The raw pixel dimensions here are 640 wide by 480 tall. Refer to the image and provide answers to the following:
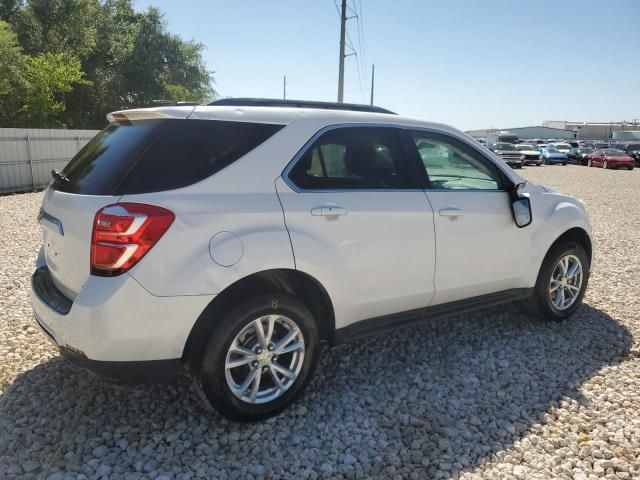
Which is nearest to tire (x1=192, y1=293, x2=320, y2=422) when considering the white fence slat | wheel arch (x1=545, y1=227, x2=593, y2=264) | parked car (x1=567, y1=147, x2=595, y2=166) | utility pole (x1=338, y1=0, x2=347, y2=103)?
wheel arch (x1=545, y1=227, x2=593, y2=264)

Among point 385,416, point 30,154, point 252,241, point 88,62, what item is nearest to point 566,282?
point 385,416

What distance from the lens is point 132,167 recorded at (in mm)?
2543

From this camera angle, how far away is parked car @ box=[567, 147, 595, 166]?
36656 millimetres

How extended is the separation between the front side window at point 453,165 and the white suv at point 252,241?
13mm

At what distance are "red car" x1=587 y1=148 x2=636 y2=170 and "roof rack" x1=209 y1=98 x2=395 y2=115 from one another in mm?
33921

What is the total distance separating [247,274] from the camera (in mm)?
2623

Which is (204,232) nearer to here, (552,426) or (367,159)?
(367,159)

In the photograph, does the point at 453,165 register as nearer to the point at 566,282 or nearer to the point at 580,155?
the point at 566,282

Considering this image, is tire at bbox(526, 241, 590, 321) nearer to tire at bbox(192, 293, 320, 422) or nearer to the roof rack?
the roof rack

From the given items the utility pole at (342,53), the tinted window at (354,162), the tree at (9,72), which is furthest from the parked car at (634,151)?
the tinted window at (354,162)

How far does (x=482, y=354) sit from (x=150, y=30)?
38.3 m

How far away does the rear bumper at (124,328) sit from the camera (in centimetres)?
239

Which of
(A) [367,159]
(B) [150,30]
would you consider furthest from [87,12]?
(A) [367,159]

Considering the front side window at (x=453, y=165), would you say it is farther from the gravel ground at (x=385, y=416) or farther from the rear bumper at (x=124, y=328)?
the rear bumper at (x=124, y=328)
